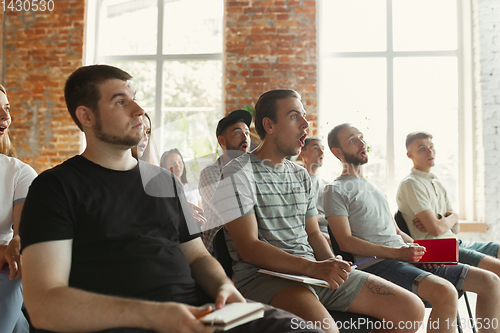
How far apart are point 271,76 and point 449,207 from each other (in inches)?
100

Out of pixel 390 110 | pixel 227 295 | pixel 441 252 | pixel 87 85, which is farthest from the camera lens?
pixel 390 110

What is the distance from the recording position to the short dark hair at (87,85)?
1.29 m

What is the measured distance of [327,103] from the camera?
512 centimetres

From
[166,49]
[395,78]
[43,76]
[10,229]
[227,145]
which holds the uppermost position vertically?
[166,49]

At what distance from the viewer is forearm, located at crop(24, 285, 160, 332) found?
97 cm

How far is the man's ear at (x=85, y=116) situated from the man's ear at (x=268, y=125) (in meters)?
0.89

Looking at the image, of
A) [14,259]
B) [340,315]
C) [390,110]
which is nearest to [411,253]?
[340,315]

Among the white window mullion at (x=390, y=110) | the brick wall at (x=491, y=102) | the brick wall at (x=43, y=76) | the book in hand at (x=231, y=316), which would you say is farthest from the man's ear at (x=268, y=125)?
the brick wall at (x=491, y=102)

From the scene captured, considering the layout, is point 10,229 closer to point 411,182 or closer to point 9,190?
point 9,190

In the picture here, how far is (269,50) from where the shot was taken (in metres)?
4.68

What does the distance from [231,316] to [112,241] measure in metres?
0.46

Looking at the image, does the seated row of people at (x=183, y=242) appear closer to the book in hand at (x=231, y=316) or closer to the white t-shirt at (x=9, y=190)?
the book in hand at (x=231, y=316)

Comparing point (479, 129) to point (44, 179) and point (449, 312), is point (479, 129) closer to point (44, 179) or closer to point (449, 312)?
point (449, 312)

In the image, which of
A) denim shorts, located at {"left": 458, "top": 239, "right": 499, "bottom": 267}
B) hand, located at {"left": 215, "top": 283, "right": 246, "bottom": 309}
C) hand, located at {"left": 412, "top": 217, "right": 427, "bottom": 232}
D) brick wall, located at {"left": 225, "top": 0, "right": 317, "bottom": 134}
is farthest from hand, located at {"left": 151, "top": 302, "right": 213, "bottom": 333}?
brick wall, located at {"left": 225, "top": 0, "right": 317, "bottom": 134}
